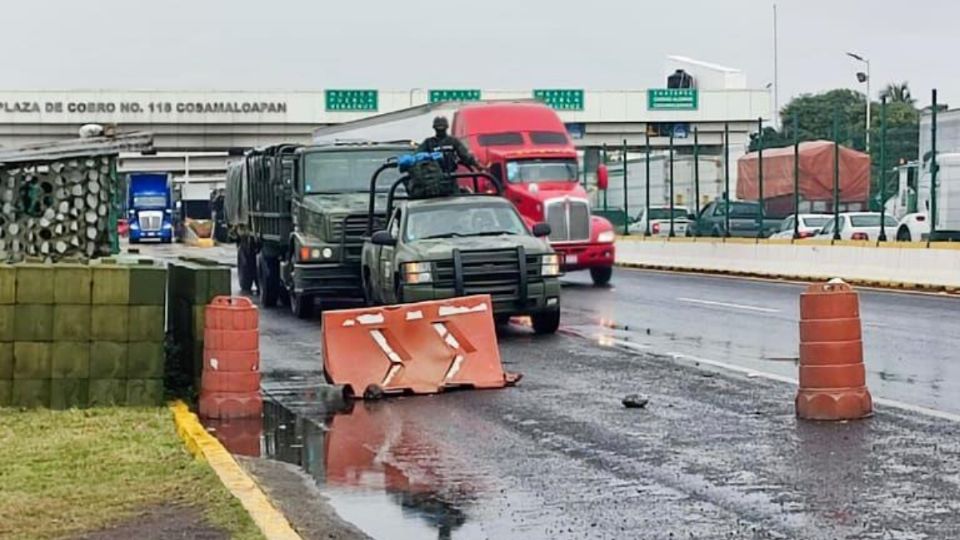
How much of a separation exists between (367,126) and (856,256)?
17.1 meters

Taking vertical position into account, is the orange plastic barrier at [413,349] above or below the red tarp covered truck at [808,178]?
below

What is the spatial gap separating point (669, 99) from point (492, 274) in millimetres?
63014

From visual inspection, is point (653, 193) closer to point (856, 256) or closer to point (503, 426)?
point (856, 256)

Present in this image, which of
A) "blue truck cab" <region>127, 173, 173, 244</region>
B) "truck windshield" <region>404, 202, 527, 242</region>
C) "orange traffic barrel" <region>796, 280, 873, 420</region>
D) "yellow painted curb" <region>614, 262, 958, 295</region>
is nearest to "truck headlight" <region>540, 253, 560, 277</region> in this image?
"truck windshield" <region>404, 202, 527, 242</region>

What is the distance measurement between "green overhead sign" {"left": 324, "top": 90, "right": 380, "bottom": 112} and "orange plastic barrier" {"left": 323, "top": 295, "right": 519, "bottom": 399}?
64.0 metres

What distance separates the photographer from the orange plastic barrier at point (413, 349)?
14.8 metres

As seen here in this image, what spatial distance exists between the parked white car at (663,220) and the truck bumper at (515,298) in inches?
907

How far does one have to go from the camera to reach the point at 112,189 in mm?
18750

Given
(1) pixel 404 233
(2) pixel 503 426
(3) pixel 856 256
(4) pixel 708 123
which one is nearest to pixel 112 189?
(1) pixel 404 233

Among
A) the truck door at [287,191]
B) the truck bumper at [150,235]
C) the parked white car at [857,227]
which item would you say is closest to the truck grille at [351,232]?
the truck door at [287,191]

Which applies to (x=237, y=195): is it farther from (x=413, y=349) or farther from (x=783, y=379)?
(x=783, y=379)

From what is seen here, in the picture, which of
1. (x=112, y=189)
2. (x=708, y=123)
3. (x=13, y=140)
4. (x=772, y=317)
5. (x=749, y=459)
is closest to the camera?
(x=749, y=459)

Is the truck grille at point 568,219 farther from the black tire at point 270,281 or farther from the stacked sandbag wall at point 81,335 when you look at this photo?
the stacked sandbag wall at point 81,335

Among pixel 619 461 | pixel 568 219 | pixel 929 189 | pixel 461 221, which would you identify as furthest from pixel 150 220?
pixel 619 461
